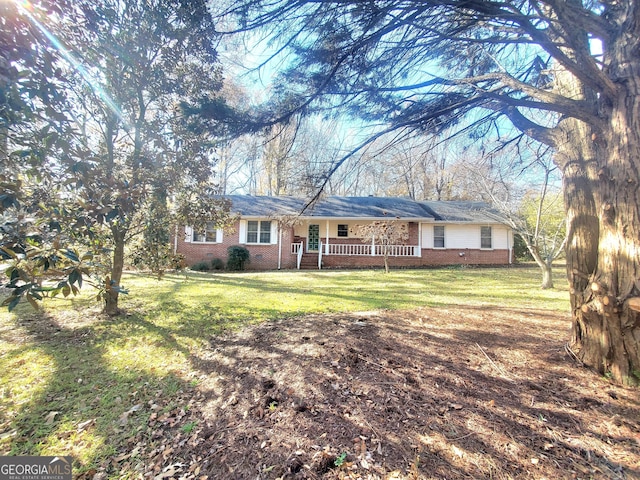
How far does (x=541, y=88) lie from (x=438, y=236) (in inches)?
527

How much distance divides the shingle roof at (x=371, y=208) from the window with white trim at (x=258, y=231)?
0.55 m

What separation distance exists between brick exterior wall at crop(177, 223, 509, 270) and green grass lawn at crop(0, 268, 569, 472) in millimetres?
6265

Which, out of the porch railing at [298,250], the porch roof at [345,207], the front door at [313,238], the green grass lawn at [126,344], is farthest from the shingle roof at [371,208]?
the green grass lawn at [126,344]

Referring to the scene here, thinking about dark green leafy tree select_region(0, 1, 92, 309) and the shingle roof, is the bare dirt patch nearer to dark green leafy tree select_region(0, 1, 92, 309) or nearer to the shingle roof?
dark green leafy tree select_region(0, 1, 92, 309)

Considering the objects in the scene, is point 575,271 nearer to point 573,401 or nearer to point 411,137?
point 573,401

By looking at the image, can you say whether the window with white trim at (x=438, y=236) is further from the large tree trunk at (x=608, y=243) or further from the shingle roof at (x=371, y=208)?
the large tree trunk at (x=608, y=243)

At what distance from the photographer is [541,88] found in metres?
3.49

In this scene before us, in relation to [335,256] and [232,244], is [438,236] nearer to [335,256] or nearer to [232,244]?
[335,256]

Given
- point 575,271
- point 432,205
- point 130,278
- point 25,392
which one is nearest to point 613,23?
point 575,271

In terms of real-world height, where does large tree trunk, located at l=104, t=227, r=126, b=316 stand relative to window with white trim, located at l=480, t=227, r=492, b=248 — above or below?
below

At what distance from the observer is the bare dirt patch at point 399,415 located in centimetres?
190

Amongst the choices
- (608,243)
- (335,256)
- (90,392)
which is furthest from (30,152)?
(335,256)

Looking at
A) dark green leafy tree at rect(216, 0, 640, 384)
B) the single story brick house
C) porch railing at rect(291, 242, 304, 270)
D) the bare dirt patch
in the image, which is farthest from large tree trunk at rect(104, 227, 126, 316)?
porch railing at rect(291, 242, 304, 270)

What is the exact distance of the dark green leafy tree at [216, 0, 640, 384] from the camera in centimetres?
263
